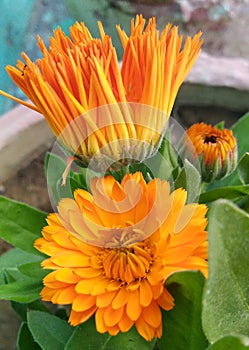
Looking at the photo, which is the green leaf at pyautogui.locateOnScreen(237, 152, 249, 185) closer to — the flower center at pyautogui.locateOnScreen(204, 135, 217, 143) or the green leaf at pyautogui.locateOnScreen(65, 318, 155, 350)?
the flower center at pyautogui.locateOnScreen(204, 135, 217, 143)

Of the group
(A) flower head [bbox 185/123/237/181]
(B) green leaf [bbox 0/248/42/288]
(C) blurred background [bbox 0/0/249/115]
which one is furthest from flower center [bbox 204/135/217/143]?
(C) blurred background [bbox 0/0/249/115]

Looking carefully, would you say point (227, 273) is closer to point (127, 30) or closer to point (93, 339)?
point (93, 339)

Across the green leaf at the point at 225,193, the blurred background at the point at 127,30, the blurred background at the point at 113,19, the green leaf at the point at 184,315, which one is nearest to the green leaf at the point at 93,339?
the green leaf at the point at 184,315

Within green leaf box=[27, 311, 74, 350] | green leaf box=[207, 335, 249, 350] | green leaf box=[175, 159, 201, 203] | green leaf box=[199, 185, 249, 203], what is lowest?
green leaf box=[27, 311, 74, 350]

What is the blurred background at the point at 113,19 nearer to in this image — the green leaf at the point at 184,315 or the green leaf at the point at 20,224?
the green leaf at the point at 20,224

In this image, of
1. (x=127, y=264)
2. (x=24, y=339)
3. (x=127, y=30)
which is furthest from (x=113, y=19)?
(x=127, y=264)

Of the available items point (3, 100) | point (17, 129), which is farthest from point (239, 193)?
point (3, 100)

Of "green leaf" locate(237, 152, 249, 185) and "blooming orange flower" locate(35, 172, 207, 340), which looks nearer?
"blooming orange flower" locate(35, 172, 207, 340)

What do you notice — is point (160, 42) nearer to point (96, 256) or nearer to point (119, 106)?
point (119, 106)
